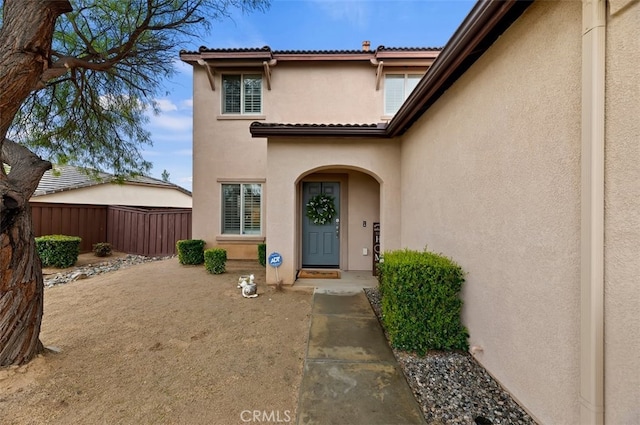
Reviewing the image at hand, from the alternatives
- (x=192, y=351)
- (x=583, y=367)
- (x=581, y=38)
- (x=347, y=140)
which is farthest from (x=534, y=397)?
(x=347, y=140)

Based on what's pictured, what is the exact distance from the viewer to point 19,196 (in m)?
2.70

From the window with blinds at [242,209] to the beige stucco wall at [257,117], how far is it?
20 centimetres

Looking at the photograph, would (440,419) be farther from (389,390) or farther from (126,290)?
(126,290)

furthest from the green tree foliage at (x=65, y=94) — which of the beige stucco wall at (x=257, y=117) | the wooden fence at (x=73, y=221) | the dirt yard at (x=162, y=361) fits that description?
the wooden fence at (x=73, y=221)

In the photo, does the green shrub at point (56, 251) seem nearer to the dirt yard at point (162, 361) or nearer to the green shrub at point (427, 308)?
the dirt yard at point (162, 361)

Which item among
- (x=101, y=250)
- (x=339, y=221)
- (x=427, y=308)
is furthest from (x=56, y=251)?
(x=427, y=308)

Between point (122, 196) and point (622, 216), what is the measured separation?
67.8ft

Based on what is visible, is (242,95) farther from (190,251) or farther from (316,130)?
(190,251)

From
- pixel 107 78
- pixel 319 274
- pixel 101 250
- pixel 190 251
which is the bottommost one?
pixel 319 274

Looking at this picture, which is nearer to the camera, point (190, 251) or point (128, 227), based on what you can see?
point (190, 251)

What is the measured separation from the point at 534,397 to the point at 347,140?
4.77 meters

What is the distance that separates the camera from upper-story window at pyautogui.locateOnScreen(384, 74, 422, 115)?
8031mm

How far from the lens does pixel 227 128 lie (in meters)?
8.04

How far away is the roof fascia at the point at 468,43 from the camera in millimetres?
2256
